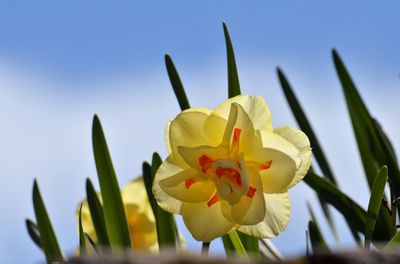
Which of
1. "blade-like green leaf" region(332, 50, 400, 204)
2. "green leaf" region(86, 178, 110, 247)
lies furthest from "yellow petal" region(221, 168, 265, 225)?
"blade-like green leaf" region(332, 50, 400, 204)

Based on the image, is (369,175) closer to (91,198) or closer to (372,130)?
(372,130)

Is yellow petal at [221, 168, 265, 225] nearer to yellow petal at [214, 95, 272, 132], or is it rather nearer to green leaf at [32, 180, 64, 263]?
yellow petal at [214, 95, 272, 132]

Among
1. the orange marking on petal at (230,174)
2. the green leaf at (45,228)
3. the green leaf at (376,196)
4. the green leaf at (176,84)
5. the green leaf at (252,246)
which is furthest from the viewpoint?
the green leaf at (45,228)

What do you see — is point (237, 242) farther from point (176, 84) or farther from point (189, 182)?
point (176, 84)

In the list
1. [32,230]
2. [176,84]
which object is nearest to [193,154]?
[176,84]

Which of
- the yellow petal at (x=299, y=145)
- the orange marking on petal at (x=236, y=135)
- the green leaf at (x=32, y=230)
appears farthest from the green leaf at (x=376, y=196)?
the green leaf at (x=32, y=230)

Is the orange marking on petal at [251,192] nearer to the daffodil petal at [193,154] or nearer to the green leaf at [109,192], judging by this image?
the daffodil petal at [193,154]
